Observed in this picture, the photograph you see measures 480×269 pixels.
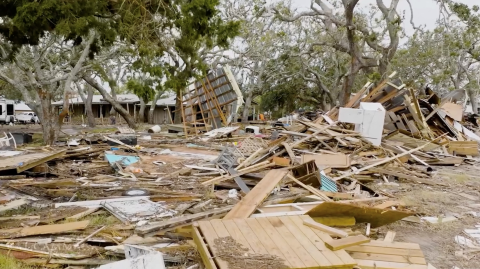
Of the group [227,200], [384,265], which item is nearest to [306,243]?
[384,265]

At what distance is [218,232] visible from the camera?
15.4ft

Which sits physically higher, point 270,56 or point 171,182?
point 270,56

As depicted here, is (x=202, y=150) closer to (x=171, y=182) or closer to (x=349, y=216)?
(x=171, y=182)

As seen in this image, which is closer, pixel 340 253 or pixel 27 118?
pixel 340 253

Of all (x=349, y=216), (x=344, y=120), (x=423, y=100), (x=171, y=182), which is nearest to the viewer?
(x=349, y=216)

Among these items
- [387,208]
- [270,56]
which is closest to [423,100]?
[387,208]

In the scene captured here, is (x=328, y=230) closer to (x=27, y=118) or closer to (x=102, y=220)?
(x=102, y=220)

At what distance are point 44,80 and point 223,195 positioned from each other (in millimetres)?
15055

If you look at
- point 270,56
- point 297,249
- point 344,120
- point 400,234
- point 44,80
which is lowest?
point 400,234

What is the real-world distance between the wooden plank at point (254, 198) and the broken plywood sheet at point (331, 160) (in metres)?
2.82

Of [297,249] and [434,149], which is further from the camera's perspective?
[434,149]

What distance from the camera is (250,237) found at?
461 cm

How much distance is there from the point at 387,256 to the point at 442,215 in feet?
10.3

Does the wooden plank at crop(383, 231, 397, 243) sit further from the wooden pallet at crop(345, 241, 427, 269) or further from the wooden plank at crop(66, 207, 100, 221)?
the wooden plank at crop(66, 207, 100, 221)
